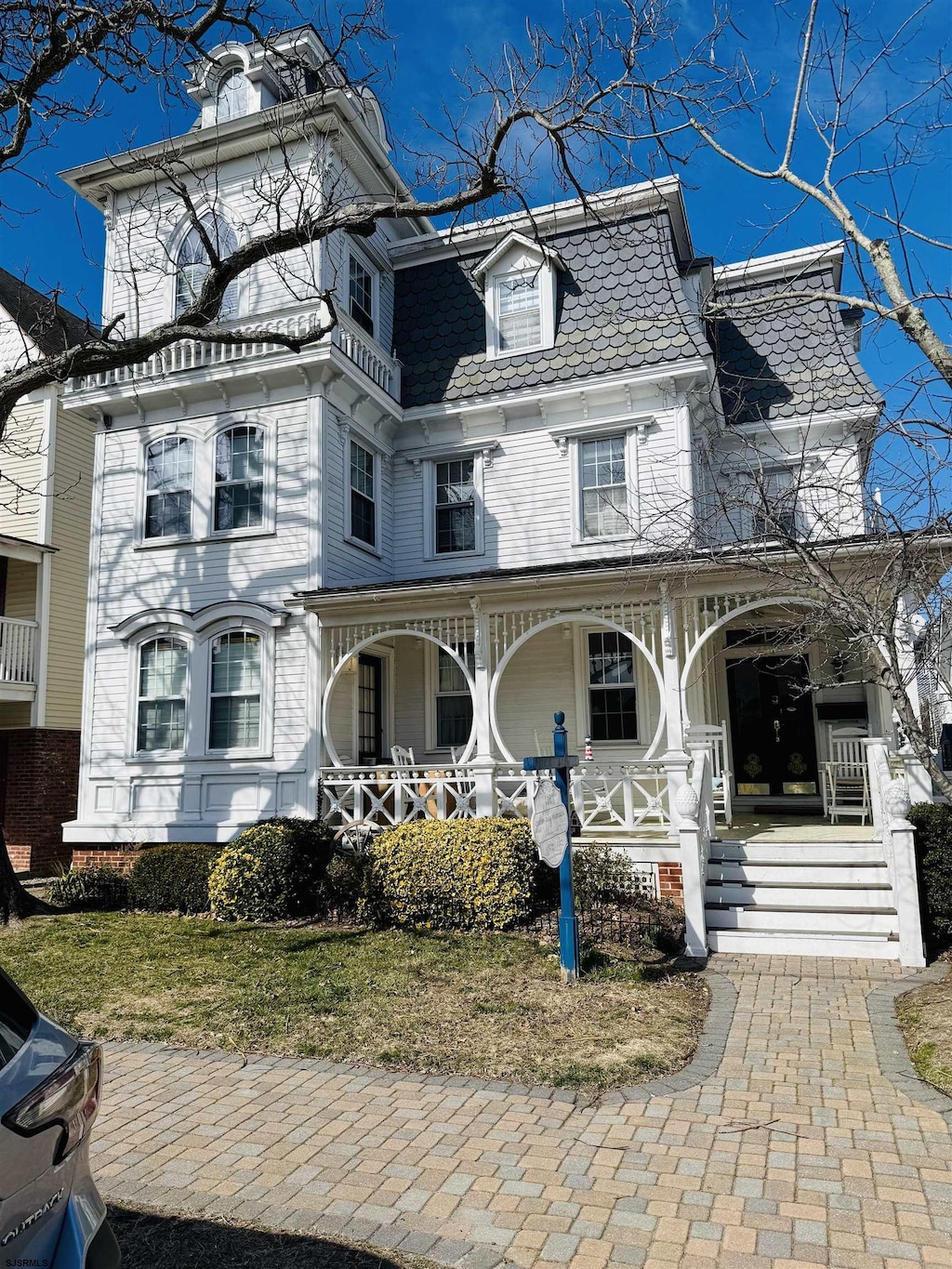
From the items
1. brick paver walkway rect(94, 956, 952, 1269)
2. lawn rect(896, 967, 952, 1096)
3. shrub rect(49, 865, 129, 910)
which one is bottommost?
brick paver walkway rect(94, 956, 952, 1269)

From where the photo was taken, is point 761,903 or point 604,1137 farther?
point 761,903

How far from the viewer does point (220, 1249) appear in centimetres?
367

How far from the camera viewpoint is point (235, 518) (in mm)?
14078

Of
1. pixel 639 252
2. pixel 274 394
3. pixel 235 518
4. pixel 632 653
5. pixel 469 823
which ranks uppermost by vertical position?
pixel 639 252

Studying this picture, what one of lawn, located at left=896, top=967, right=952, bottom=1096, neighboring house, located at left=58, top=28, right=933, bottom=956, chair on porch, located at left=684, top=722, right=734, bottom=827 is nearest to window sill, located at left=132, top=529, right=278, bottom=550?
neighboring house, located at left=58, top=28, right=933, bottom=956

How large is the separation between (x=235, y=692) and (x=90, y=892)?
339 centimetres

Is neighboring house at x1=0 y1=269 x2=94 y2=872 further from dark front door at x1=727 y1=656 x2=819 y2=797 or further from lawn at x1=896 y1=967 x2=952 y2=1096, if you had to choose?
lawn at x1=896 y1=967 x2=952 y2=1096

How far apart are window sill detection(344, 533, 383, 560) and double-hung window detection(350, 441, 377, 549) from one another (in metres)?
0.07

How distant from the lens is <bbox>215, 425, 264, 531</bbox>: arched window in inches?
549

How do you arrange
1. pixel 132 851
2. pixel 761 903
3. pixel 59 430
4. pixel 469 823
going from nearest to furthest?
pixel 761 903, pixel 469 823, pixel 132 851, pixel 59 430

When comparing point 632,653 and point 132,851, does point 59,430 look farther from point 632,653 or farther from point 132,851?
point 632,653

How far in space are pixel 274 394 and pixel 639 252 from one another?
6479mm

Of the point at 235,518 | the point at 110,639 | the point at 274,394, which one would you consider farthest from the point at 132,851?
the point at 274,394

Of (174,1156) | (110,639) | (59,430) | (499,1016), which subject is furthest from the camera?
(59,430)
